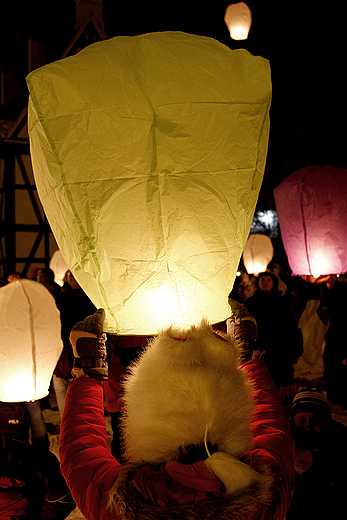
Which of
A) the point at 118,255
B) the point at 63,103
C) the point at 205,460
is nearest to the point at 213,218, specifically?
the point at 118,255

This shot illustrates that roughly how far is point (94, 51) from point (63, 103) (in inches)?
9.8

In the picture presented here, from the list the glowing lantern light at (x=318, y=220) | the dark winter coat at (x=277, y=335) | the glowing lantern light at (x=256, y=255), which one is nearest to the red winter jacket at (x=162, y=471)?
the glowing lantern light at (x=318, y=220)

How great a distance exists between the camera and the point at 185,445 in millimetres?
1120

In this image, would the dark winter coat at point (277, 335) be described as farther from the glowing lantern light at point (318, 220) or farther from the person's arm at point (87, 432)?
the person's arm at point (87, 432)

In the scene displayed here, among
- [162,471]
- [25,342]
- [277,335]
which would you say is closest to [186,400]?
[162,471]

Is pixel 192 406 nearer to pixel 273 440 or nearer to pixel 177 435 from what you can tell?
pixel 177 435

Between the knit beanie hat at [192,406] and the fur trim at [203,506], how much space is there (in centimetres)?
3

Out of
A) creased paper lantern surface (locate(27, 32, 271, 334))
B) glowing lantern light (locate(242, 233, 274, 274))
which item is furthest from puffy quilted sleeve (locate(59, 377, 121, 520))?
glowing lantern light (locate(242, 233, 274, 274))

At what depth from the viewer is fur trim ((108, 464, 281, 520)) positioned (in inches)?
40.2

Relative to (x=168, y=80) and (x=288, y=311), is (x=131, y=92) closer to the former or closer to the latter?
(x=168, y=80)

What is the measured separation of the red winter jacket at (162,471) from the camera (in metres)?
1.05

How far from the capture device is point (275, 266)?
9992mm

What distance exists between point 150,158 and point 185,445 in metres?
1.01

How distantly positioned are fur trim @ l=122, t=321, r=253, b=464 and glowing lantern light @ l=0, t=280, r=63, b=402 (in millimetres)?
2118
